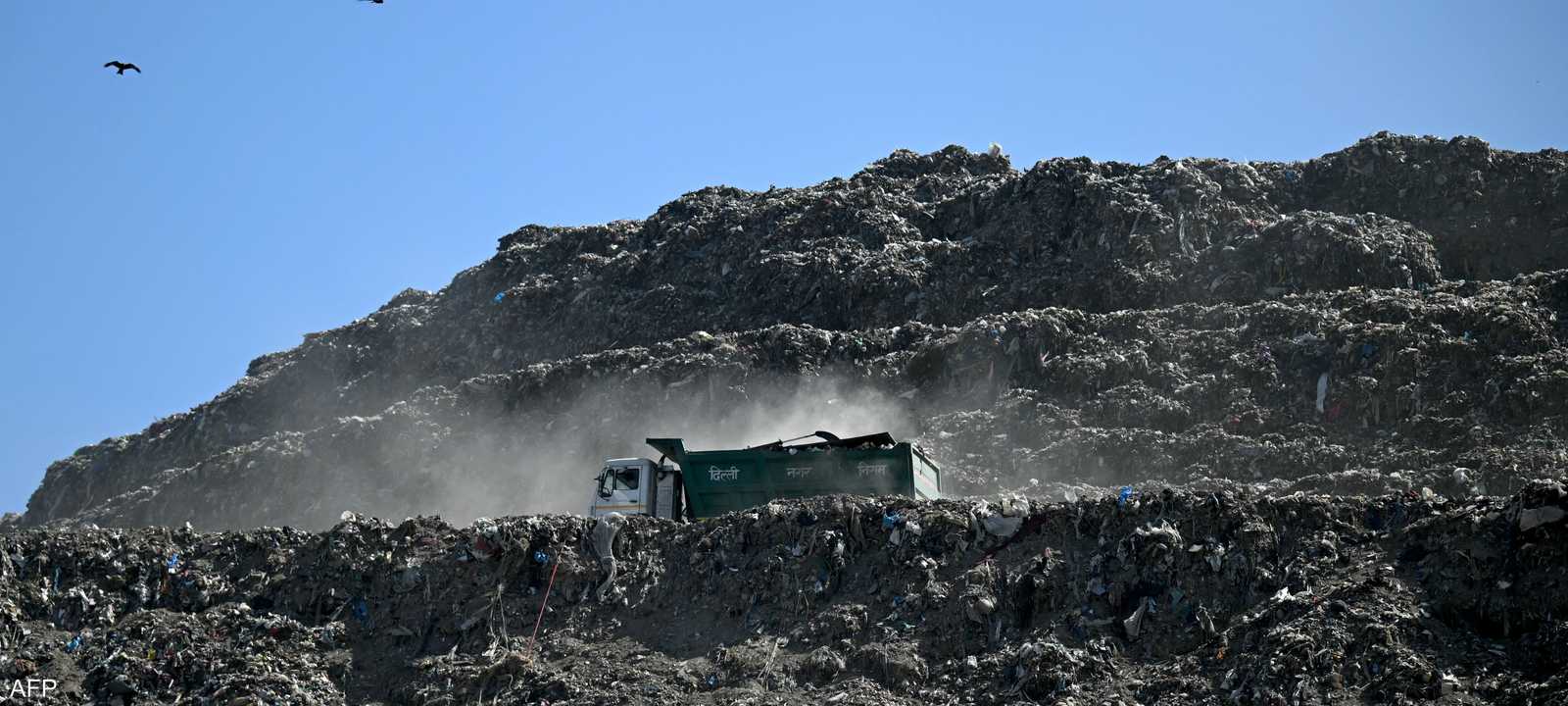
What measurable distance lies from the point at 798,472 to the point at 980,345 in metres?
7.83

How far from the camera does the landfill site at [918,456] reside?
13.4 m

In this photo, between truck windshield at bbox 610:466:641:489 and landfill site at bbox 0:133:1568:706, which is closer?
landfill site at bbox 0:133:1568:706

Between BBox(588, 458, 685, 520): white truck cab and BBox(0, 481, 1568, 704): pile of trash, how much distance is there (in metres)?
2.02

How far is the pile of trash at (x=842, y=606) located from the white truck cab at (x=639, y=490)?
6.62ft

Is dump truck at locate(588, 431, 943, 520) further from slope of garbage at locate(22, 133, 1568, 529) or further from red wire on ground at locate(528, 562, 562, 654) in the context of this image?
slope of garbage at locate(22, 133, 1568, 529)

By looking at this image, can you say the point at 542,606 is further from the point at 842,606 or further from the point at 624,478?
the point at 624,478

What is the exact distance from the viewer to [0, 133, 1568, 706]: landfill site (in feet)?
44.1

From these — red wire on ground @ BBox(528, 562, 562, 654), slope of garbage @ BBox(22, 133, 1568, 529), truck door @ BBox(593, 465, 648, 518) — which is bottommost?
red wire on ground @ BBox(528, 562, 562, 654)

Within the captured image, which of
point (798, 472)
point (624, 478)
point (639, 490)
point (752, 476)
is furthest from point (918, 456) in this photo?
point (624, 478)

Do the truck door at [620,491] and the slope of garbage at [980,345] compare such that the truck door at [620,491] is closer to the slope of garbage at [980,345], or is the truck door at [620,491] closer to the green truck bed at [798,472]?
the green truck bed at [798,472]

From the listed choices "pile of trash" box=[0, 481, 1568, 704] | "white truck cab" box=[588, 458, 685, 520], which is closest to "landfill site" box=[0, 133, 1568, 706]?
"pile of trash" box=[0, 481, 1568, 704]

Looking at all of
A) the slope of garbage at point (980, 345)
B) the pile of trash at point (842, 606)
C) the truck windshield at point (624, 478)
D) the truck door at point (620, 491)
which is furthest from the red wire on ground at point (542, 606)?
the slope of garbage at point (980, 345)

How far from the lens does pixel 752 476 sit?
18.4 m

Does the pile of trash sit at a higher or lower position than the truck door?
lower
